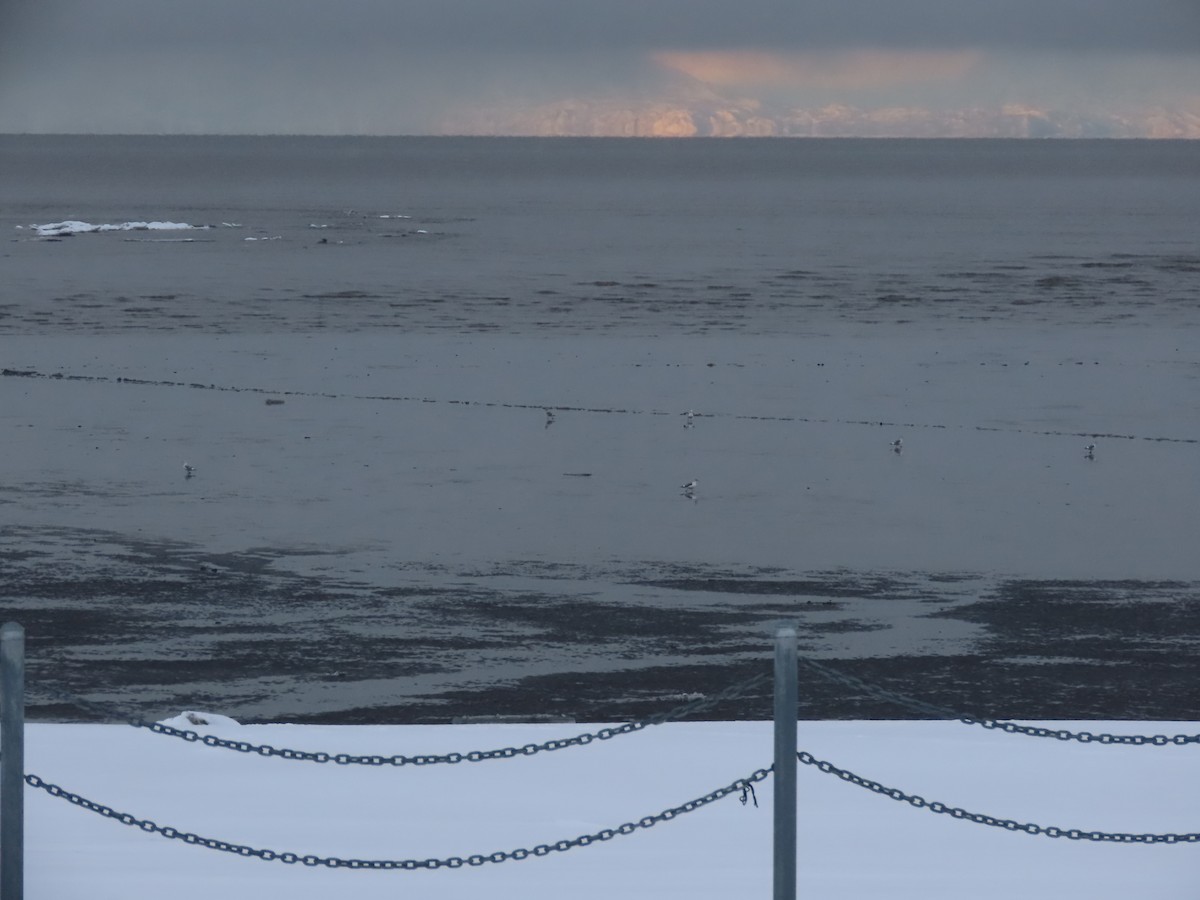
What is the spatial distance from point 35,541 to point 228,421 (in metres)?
8.87

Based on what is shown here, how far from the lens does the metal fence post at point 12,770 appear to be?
19.1ft

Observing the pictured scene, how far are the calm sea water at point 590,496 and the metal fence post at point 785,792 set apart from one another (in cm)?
29

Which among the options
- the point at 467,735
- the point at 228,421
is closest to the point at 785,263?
the point at 228,421

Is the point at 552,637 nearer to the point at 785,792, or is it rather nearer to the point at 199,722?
the point at 199,722

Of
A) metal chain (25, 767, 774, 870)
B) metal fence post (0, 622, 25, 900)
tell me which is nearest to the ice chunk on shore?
metal chain (25, 767, 774, 870)

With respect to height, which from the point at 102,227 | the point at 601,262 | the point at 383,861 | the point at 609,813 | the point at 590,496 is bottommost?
the point at 383,861

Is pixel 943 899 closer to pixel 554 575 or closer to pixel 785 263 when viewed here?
pixel 554 575

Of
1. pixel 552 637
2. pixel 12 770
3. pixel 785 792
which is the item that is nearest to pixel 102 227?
pixel 552 637

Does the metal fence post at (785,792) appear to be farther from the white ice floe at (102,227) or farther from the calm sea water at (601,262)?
the white ice floe at (102,227)

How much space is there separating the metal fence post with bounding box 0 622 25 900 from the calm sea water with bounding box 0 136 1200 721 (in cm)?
252

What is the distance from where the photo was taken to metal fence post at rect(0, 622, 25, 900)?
5.83 metres

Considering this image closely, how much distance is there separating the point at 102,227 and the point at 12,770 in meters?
88.0

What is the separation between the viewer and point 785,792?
5.93 metres

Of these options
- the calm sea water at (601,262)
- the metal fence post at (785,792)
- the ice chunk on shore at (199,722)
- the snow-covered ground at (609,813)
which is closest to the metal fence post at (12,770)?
the snow-covered ground at (609,813)
